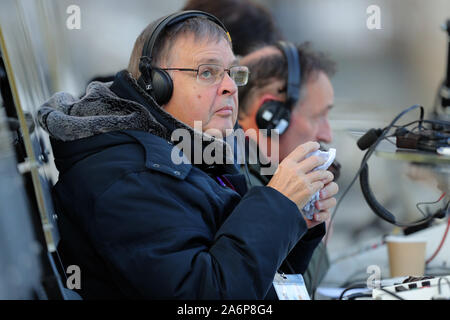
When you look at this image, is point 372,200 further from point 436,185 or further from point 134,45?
point 134,45

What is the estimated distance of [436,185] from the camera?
1.31m

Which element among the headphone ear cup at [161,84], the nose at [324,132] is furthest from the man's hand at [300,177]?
the nose at [324,132]

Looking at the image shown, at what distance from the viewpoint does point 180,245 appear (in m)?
0.76

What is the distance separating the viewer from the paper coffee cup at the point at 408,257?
4.58 feet

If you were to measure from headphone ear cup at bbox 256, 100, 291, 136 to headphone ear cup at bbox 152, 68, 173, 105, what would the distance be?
547mm

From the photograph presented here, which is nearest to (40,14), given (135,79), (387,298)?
(135,79)

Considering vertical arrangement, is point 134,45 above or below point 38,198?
above

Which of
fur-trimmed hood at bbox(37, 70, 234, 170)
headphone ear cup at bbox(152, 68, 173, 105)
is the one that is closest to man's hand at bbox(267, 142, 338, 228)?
fur-trimmed hood at bbox(37, 70, 234, 170)

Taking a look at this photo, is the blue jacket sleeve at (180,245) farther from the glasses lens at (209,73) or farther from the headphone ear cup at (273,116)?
the headphone ear cup at (273,116)

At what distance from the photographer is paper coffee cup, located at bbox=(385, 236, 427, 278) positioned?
1.40 meters

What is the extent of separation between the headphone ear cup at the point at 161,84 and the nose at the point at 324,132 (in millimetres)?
756

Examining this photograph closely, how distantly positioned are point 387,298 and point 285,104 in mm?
774

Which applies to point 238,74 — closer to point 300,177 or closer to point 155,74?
point 155,74

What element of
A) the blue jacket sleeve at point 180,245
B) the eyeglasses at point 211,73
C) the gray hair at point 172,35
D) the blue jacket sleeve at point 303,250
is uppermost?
the gray hair at point 172,35
